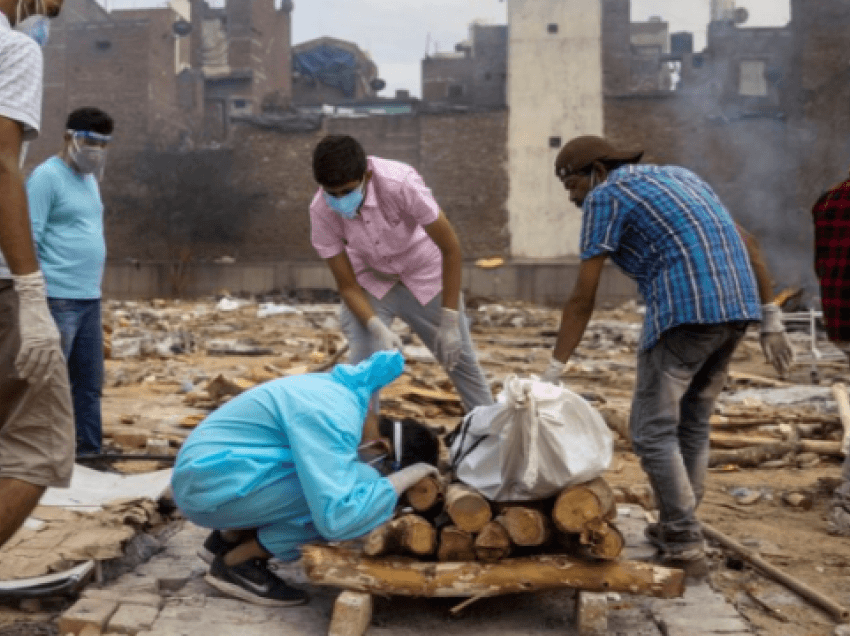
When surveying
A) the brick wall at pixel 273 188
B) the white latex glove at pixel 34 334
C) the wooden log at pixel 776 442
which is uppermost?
the brick wall at pixel 273 188

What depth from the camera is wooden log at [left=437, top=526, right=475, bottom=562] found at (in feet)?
12.4

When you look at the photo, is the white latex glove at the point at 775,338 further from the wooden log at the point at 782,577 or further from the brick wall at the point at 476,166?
the brick wall at the point at 476,166

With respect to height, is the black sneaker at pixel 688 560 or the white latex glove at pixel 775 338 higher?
the white latex glove at pixel 775 338

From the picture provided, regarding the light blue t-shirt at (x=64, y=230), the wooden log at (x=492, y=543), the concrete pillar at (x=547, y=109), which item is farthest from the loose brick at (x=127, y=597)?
the concrete pillar at (x=547, y=109)

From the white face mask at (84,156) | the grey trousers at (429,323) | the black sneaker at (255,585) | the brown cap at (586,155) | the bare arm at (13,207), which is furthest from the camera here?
the white face mask at (84,156)

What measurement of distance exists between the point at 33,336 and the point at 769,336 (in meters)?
2.97

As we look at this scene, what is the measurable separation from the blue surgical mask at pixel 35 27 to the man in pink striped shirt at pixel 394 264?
5.36ft

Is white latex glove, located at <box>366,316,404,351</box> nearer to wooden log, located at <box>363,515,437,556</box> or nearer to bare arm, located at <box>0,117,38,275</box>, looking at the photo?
wooden log, located at <box>363,515,437,556</box>

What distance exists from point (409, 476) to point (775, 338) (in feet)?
5.79

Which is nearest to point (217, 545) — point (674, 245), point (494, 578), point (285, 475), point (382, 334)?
point (285, 475)

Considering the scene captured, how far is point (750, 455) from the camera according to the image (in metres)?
7.14

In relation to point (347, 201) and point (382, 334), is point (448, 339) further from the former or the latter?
point (347, 201)

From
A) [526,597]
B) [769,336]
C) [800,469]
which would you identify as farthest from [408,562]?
[800,469]

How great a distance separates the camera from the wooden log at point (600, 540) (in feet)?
12.1
